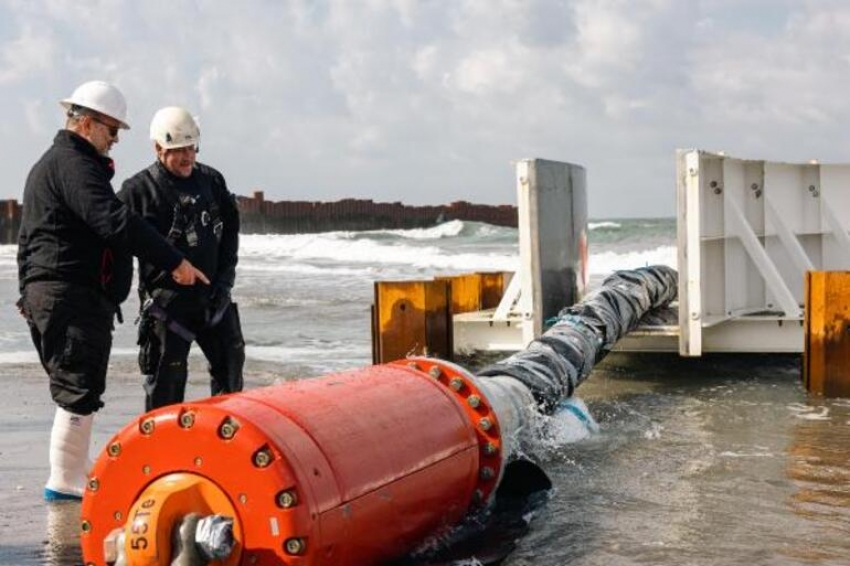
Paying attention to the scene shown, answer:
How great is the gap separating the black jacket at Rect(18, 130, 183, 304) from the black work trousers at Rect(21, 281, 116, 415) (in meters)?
0.06

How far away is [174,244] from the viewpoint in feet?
19.5

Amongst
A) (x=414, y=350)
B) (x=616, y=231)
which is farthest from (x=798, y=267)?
(x=616, y=231)

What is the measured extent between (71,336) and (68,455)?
58 centimetres

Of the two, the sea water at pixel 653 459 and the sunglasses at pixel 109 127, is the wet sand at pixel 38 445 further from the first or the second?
the sunglasses at pixel 109 127

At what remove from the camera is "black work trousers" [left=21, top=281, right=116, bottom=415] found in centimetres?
530

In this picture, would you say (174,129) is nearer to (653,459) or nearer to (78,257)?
(78,257)

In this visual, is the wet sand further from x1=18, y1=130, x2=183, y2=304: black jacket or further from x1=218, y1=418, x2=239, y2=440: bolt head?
x1=218, y1=418, x2=239, y2=440: bolt head

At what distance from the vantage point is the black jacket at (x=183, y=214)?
231 inches

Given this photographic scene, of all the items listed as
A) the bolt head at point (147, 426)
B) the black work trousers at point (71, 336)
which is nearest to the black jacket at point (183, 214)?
the black work trousers at point (71, 336)

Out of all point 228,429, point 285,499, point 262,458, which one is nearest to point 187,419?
point 228,429

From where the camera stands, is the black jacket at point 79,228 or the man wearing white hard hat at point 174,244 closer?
the black jacket at point 79,228

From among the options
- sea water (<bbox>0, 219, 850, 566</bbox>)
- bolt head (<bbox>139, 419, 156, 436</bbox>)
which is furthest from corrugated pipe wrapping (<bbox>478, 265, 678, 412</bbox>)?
bolt head (<bbox>139, 419, 156, 436</bbox>)

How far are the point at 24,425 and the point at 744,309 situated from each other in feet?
18.9

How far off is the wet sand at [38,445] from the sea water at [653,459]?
1 centimetres
